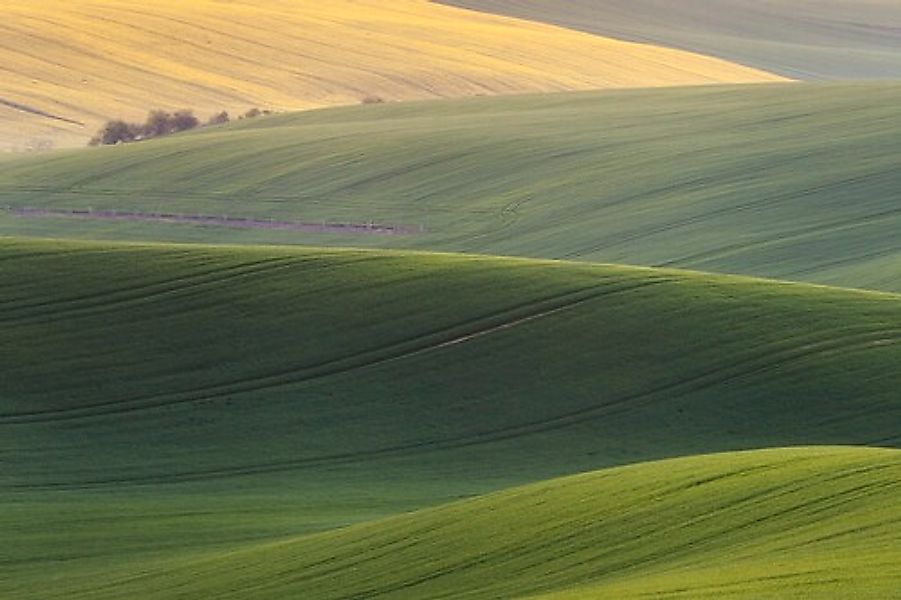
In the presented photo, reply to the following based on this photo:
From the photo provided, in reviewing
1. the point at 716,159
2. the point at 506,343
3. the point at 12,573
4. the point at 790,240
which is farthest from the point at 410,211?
the point at 12,573

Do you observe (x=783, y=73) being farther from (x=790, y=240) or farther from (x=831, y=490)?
(x=831, y=490)

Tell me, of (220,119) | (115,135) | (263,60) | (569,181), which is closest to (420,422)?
(569,181)

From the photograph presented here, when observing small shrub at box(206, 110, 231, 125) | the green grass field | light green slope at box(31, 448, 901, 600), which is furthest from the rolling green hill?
light green slope at box(31, 448, 901, 600)

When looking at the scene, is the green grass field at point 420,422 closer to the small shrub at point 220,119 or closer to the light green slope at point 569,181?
the light green slope at point 569,181

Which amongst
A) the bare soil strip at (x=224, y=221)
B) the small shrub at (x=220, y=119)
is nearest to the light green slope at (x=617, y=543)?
the bare soil strip at (x=224, y=221)

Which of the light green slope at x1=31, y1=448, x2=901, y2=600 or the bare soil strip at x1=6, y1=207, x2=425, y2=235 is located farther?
the bare soil strip at x1=6, y1=207, x2=425, y2=235

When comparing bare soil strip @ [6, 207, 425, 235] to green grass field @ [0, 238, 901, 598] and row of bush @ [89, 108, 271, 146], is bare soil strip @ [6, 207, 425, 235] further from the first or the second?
row of bush @ [89, 108, 271, 146]

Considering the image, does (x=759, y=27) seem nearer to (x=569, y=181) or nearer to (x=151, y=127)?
(x=151, y=127)
